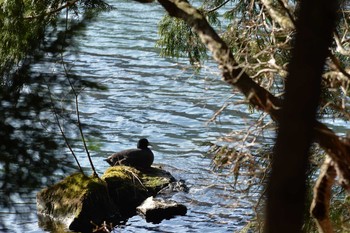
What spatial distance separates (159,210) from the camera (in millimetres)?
11484

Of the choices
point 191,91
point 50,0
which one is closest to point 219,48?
point 50,0

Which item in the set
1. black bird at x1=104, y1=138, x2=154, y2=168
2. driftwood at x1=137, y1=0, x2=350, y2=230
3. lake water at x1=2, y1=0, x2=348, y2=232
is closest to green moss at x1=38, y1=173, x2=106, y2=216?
A: lake water at x1=2, y1=0, x2=348, y2=232

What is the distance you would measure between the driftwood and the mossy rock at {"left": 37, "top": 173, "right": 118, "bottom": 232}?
6.85 m

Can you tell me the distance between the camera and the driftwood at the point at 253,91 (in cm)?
349

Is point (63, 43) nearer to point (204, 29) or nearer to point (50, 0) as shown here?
point (50, 0)

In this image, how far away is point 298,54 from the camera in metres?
2.11

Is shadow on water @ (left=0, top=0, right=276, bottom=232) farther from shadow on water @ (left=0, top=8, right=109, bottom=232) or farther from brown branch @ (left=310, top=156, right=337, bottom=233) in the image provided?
brown branch @ (left=310, top=156, right=337, bottom=233)

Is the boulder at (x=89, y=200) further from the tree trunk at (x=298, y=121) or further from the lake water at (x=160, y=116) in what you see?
the tree trunk at (x=298, y=121)

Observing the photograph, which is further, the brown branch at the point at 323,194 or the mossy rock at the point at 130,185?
the mossy rock at the point at 130,185

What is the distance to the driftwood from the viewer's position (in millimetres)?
3488

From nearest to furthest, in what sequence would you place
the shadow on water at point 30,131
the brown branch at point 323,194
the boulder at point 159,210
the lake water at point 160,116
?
the brown branch at point 323,194 < the shadow on water at point 30,131 < the lake water at point 160,116 < the boulder at point 159,210

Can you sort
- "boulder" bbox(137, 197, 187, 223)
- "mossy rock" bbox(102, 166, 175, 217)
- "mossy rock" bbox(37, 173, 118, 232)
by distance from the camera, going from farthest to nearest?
1. "mossy rock" bbox(102, 166, 175, 217)
2. "boulder" bbox(137, 197, 187, 223)
3. "mossy rock" bbox(37, 173, 118, 232)

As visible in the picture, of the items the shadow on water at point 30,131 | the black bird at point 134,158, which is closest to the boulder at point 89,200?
the black bird at point 134,158

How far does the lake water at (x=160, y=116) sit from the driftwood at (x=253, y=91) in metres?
5.26
